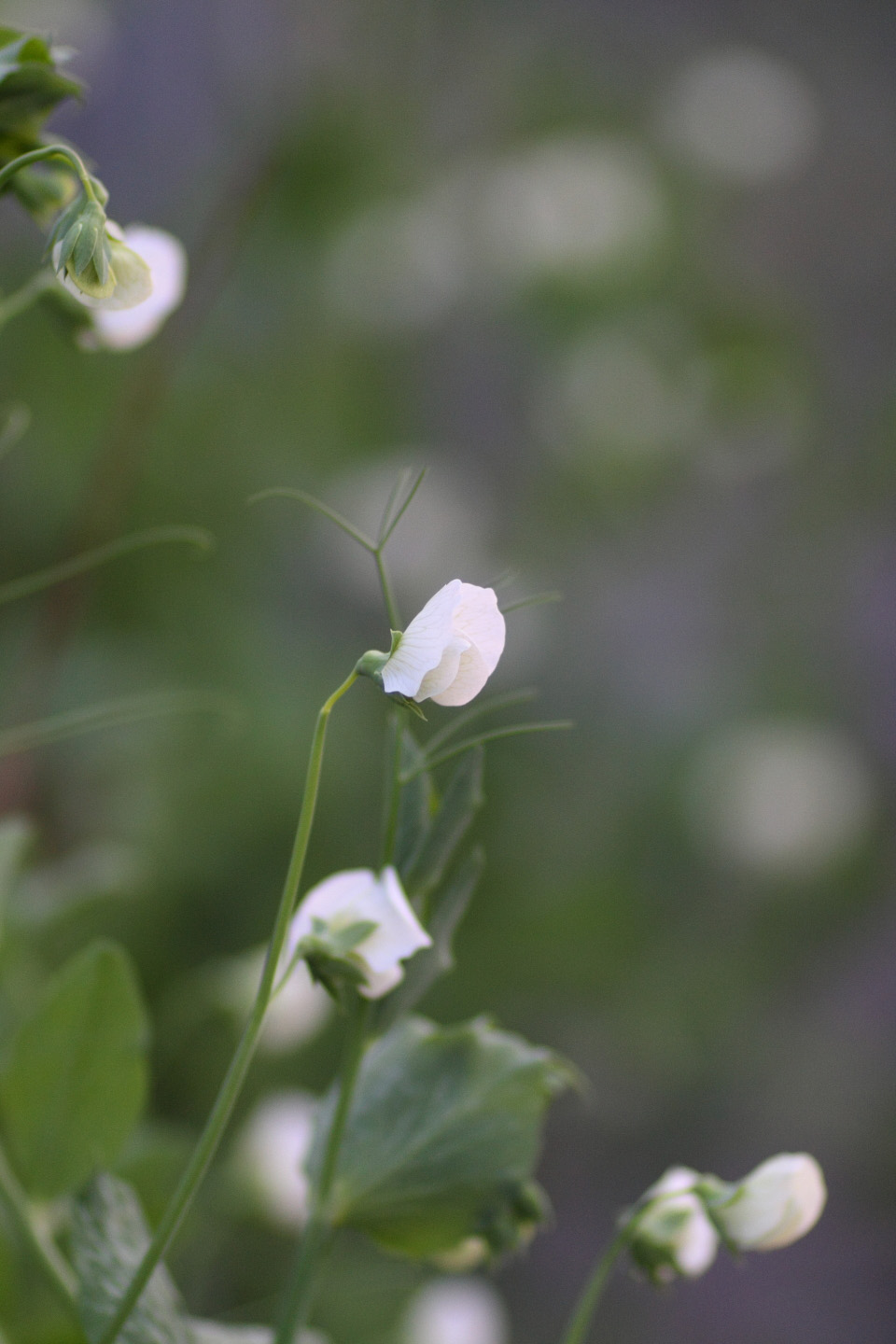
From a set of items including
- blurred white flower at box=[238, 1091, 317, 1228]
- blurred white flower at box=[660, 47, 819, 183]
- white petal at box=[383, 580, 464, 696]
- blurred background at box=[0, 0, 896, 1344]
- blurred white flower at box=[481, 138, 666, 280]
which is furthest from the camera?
blurred white flower at box=[660, 47, 819, 183]

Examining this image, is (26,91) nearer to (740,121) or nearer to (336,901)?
(336,901)

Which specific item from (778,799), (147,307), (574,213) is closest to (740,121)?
(574,213)

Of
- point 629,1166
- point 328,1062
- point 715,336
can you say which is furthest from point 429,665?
point 629,1166

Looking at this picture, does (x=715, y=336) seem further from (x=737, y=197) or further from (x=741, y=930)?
(x=741, y=930)

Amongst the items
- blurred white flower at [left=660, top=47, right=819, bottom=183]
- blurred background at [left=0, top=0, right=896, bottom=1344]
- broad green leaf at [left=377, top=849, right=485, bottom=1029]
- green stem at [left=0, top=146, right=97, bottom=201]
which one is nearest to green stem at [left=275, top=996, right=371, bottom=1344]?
broad green leaf at [left=377, top=849, right=485, bottom=1029]

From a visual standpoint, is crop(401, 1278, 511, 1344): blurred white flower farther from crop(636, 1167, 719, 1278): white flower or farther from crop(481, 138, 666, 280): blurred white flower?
crop(481, 138, 666, 280): blurred white flower
